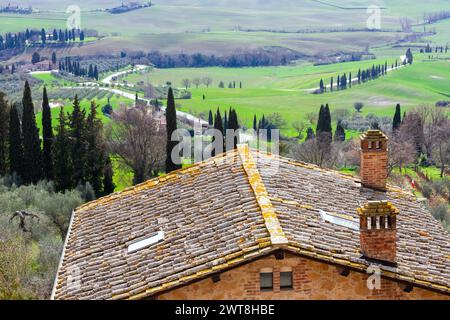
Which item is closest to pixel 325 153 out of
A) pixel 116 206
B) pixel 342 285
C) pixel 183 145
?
pixel 183 145

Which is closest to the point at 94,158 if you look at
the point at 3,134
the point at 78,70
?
the point at 3,134

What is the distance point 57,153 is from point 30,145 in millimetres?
2436

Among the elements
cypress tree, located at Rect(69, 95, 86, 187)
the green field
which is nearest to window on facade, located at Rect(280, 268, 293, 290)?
cypress tree, located at Rect(69, 95, 86, 187)

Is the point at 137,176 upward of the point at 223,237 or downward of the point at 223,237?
downward

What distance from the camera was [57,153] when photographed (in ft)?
210

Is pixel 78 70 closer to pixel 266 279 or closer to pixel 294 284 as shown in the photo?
pixel 266 279

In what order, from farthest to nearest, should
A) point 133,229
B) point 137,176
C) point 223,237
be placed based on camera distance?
point 137,176 < point 133,229 < point 223,237

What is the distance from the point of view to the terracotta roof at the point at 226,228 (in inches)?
591

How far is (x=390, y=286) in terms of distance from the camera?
15.0 m

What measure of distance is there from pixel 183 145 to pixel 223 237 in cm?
6438

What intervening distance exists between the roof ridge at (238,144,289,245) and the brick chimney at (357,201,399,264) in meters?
1.55

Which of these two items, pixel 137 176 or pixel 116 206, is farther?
pixel 137 176

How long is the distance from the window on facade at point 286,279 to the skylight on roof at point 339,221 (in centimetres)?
276
